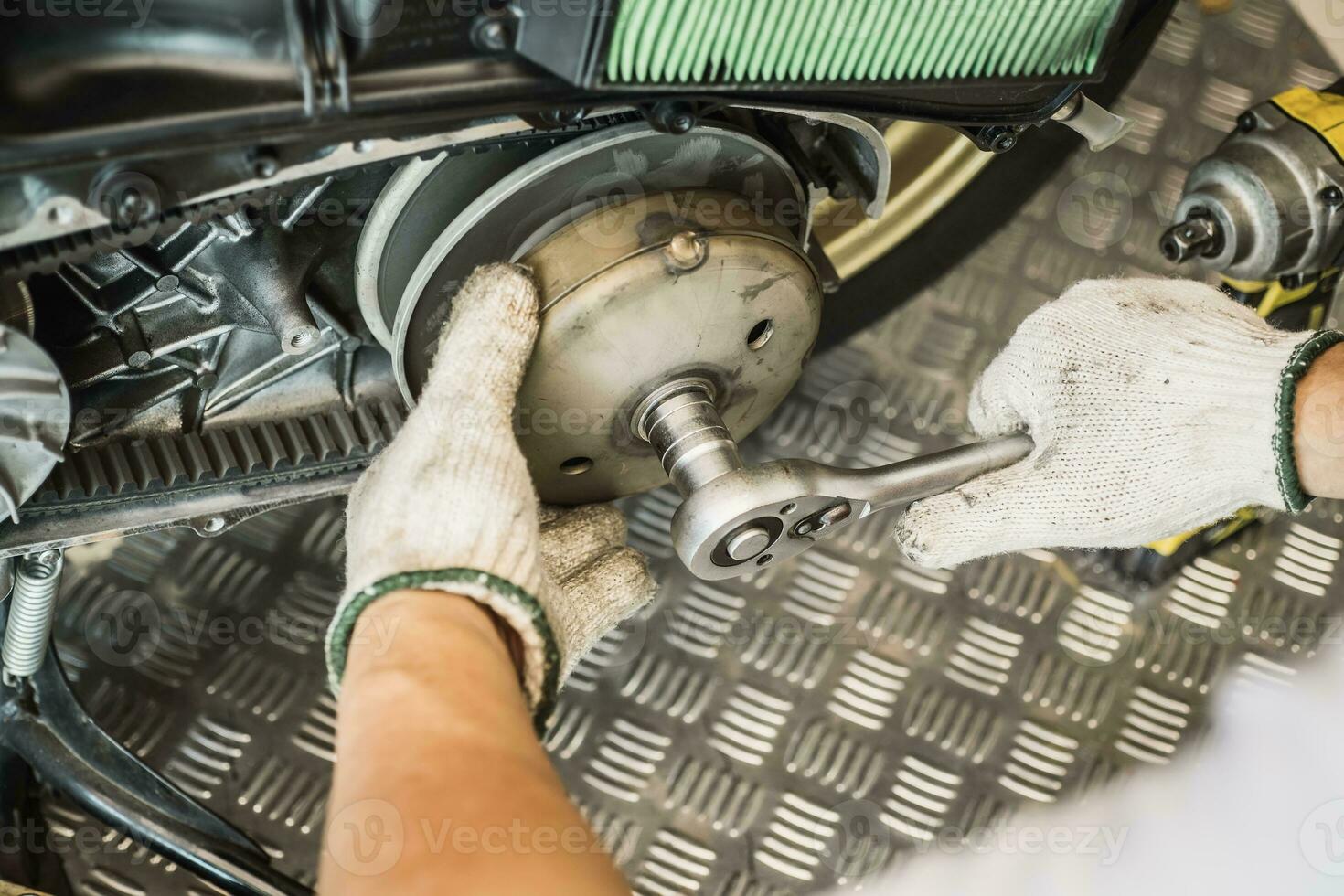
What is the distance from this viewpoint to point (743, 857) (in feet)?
3.92

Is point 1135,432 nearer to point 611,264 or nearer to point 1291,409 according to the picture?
point 1291,409

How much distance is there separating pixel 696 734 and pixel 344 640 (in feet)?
2.04

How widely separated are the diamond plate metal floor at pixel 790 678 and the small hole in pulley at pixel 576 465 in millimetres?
388

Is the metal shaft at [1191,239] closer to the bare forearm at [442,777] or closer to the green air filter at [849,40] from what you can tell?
the green air filter at [849,40]

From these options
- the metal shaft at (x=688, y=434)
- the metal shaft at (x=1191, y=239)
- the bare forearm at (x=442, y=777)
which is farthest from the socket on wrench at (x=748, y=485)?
the metal shaft at (x=1191, y=239)

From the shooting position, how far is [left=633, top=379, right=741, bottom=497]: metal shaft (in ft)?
2.87

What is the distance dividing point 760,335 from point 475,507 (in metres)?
0.31

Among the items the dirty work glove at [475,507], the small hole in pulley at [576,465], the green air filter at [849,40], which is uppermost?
the green air filter at [849,40]

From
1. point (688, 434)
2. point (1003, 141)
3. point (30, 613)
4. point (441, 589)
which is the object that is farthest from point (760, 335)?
point (30, 613)

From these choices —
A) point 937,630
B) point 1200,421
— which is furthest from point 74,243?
point 937,630

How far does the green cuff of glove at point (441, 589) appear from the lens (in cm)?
71

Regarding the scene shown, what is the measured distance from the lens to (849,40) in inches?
29.3

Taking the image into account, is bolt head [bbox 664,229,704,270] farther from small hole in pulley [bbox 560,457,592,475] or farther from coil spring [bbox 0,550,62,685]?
coil spring [bbox 0,550,62,685]

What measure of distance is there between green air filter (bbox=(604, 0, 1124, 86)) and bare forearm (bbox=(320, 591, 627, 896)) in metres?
0.36
